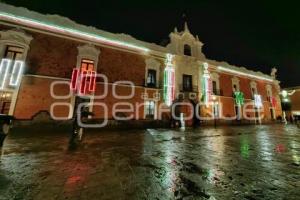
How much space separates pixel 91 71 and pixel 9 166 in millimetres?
10016

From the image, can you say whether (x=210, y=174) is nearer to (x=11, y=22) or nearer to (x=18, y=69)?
(x=18, y=69)

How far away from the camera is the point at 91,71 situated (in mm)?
12789

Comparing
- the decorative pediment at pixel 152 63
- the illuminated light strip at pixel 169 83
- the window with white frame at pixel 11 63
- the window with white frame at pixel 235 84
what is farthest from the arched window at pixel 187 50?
the window with white frame at pixel 11 63

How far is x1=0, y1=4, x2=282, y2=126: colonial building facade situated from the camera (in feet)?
35.8

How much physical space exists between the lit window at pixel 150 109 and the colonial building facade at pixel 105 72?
0.07 meters

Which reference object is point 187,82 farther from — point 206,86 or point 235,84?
point 235,84

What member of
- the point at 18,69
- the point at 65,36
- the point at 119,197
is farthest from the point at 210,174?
the point at 65,36

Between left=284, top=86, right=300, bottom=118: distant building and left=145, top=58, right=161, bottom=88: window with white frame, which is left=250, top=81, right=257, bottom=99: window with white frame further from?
left=145, top=58, right=161, bottom=88: window with white frame

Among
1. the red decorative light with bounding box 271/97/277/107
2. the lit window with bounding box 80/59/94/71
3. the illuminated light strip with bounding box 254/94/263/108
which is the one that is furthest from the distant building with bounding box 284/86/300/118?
the lit window with bounding box 80/59/94/71

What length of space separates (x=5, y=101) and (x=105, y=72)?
23.7 feet

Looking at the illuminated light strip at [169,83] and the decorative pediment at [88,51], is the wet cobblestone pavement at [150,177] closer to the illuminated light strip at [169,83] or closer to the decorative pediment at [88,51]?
the decorative pediment at [88,51]

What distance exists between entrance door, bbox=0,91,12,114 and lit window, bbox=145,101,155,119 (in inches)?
409

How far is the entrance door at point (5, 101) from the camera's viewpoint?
1027 cm

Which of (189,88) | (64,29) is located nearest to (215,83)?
(189,88)
